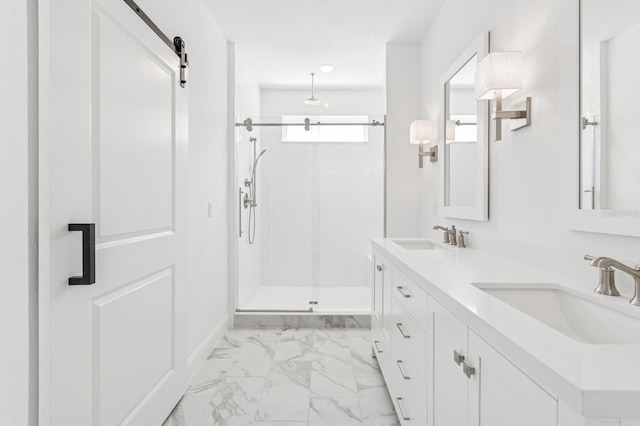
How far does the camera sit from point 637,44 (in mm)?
1021

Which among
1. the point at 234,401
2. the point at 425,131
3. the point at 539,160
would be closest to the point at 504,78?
the point at 539,160

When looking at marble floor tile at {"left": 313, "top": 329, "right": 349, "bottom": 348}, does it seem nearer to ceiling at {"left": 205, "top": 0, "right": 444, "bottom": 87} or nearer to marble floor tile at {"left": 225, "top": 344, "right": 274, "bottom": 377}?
marble floor tile at {"left": 225, "top": 344, "right": 274, "bottom": 377}

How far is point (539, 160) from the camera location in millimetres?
1534

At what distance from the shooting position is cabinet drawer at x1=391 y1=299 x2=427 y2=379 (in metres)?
1.38

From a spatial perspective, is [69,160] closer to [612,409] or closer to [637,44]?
[612,409]

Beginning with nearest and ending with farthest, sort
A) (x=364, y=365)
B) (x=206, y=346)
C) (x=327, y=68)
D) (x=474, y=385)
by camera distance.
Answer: (x=474, y=385)
(x=364, y=365)
(x=206, y=346)
(x=327, y=68)

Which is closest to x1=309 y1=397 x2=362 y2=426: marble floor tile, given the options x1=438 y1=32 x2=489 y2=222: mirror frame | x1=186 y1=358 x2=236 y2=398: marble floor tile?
x1=186 y1=358 x2=236 y2=398: marble floor tile

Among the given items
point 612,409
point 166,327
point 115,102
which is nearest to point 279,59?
point 115,102

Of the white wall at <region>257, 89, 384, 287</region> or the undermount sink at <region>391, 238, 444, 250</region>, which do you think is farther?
the white wall at <region>257, 89, 384, 287</region>

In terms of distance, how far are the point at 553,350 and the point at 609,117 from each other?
84 cm

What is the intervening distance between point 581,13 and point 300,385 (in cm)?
228

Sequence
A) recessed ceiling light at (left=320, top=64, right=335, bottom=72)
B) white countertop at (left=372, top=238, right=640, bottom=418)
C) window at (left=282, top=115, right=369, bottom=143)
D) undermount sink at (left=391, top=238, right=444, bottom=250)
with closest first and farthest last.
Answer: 1. white countertop at (left=372, top=238, right=640, bottom=418)
2. undermount sink at (left=391, top=238, right=444, bottom=250)
3. window at (left=282, top=115, right=369, bottom=143)
4. recessed ceiling light at (left=320, top=64, right=335, bottom=72)

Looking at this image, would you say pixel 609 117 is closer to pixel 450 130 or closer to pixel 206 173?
pixel 450 130

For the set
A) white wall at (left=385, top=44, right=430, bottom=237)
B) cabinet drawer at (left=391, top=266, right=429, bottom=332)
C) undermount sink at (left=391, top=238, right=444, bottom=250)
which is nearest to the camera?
cabinet drawer at (left=391, top=266, right=429, bottom=332)
